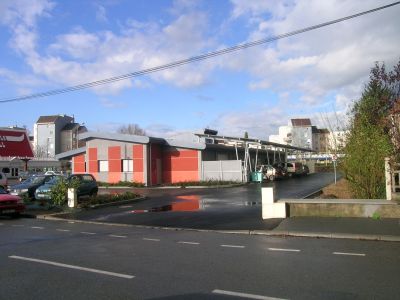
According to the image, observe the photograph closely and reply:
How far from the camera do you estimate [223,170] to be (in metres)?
40.2

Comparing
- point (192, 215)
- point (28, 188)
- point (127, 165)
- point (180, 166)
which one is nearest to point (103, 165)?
point (127, 165)

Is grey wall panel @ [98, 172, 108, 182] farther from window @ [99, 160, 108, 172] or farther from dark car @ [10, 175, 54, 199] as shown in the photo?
dark car @ [10, 175, 54, 199]

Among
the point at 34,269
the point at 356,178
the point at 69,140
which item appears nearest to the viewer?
the point at 34,269

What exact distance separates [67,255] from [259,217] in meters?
7.83

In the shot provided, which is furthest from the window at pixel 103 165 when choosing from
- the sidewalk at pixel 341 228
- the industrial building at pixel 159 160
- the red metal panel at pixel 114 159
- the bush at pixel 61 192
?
the sidewalk at pixel 341 228

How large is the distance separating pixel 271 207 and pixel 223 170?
2495cm

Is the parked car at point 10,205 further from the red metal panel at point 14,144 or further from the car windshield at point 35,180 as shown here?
the red metal panel at point 14,144

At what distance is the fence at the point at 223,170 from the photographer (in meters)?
39.8

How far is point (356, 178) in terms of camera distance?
17391 mm

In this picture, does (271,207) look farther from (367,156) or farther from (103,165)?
(103,165)

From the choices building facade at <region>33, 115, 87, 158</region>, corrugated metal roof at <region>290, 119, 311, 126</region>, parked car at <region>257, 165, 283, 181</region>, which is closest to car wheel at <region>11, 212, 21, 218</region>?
parked car at <region>257, 165, 283, 181</region>

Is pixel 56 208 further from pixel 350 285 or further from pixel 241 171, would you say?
pixel 241 171

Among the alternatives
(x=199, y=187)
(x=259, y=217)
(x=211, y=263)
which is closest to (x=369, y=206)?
(x=259, y=217)

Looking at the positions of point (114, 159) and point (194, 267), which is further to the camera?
point (114, 159)
